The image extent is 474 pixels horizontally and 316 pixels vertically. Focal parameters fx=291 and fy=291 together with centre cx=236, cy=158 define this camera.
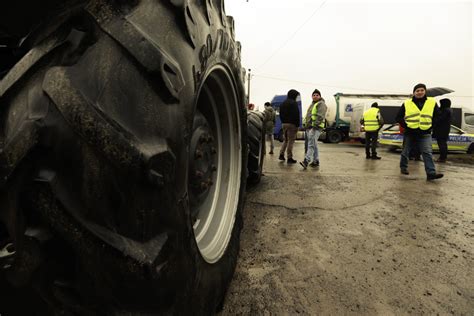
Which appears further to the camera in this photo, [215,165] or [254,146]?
[254,146]

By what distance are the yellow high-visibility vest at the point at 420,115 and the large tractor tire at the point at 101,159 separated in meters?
5.47

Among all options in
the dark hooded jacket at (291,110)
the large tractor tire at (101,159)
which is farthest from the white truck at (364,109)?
the large tractor tire at (101,159)

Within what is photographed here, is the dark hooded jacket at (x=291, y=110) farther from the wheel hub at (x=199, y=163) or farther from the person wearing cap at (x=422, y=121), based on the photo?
the wheel hub at (x=199, y=163)

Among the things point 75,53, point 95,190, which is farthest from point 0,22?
point 95,190

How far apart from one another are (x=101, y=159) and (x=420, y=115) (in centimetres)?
578

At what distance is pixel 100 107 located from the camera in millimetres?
673

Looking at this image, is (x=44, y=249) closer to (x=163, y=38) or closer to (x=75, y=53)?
(x=75, y=53)

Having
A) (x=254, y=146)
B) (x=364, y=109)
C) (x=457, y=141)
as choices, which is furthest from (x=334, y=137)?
(x=254, y=146)

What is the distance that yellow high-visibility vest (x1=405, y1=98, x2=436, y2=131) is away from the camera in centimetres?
508

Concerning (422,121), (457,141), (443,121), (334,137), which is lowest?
(457,141)

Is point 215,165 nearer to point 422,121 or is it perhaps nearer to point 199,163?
point 199,163

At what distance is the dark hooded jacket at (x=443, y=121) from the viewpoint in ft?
29.1

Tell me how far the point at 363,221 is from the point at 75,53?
287 cm

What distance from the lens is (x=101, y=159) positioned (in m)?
0.67
